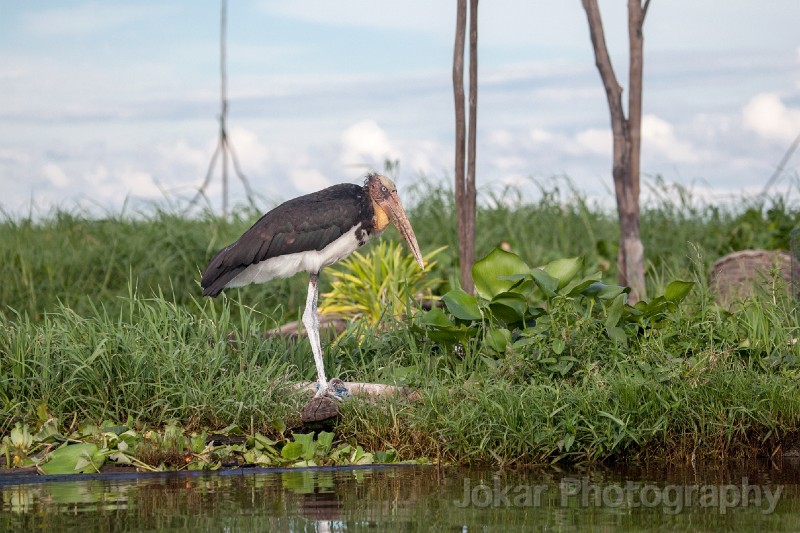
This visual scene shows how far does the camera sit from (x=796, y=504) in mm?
5586

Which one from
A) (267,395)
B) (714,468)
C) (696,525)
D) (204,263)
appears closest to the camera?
(696,525)

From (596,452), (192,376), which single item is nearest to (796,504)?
(596,452)

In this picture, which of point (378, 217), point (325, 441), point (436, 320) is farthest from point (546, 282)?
point (325, 441)

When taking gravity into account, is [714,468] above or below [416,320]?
below

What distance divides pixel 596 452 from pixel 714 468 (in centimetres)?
75

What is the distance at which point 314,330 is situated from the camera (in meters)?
7.71

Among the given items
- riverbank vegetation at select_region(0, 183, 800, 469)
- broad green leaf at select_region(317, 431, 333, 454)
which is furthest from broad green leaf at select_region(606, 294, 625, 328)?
broad green leaf at select_region(317, 431, 333, 454)

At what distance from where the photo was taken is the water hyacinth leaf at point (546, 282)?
24.4 feet

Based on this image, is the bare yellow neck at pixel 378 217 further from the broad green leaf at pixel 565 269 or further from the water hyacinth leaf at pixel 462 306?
the broad green leaf at pixel 565 269


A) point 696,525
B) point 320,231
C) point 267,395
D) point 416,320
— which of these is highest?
point 320,231

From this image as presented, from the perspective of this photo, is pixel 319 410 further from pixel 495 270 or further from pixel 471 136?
pixel 471 136

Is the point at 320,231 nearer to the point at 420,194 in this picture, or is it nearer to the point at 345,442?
the point at 345,442

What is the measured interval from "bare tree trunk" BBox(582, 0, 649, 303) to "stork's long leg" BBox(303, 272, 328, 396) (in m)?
4.23

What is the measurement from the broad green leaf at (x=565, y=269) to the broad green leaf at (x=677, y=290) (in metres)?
0.67
